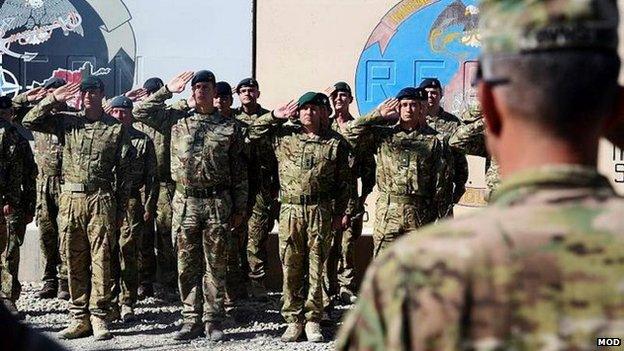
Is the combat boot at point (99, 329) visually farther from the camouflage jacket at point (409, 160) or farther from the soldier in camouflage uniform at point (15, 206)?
the camouflage jacket at point (409, 160)

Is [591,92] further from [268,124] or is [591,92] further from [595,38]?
[268,124]

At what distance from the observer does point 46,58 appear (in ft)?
42.6

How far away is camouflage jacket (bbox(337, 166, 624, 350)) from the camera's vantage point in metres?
1.73

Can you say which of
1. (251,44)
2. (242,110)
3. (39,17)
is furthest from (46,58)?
(242,110)

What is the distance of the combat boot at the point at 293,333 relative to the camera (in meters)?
8.80

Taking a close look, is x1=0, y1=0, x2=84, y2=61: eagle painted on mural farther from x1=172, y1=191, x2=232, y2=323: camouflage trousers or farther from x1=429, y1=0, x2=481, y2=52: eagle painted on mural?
x1=172, y1=191, x2=232, y2=323: camouflage trousers

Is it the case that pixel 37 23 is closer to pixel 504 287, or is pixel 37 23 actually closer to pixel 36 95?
pixel 36 95

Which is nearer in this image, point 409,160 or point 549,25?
point 549,25

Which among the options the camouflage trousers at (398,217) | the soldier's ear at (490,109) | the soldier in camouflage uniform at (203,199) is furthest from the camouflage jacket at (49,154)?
the soldier's ear at (490,109)

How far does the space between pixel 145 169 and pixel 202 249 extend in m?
1.57

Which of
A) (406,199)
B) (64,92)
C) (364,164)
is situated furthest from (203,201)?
(364,164)

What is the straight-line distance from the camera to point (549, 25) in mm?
1792

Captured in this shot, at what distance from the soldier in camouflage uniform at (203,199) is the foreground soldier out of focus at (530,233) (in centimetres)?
678

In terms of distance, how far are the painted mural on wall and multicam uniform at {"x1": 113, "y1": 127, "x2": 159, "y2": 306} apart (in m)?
2.87
